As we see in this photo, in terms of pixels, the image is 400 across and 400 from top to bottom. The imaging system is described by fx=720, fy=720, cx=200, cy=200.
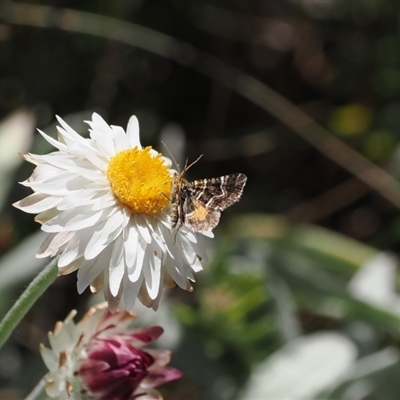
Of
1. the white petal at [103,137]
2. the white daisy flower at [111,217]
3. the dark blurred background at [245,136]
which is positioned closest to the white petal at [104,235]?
the white daisy flower at [111,217]

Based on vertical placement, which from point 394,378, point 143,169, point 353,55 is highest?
point 353,55

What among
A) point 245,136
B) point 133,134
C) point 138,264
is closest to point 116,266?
point 138,264

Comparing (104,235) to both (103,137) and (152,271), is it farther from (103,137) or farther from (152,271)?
(103,137)

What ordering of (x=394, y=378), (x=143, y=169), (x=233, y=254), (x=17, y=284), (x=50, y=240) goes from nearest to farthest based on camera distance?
(x=50, y=240), (x=143, y=169), (x=17, y=284), (x=394, y=378), (x=233, y=254)

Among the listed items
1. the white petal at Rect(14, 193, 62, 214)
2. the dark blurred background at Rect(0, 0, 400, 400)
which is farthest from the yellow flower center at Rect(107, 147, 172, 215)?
the dark blurred background at Rect(0, 0, 400, 400)

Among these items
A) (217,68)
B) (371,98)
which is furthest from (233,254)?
(371,98)

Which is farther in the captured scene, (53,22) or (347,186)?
(347,186)

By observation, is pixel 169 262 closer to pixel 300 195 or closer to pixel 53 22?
pixel 53 22
